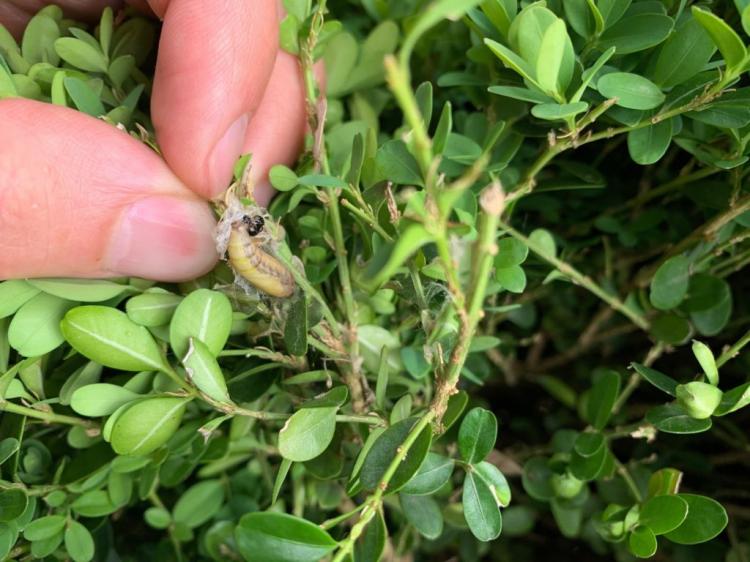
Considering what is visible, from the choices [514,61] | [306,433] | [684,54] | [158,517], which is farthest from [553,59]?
[158,517]

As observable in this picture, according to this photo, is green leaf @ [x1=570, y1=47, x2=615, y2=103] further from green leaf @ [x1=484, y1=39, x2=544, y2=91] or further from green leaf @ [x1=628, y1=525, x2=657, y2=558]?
green leaf @ [x1=628, y1=525, x2=657, y2=558]

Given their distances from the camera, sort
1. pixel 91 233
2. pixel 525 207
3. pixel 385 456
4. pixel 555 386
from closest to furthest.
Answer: pixel 385 456
pixel 91 233
pixel 525 207
pixel 555 386

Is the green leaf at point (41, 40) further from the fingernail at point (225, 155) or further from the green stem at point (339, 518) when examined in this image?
the green stem at point (339, 518)

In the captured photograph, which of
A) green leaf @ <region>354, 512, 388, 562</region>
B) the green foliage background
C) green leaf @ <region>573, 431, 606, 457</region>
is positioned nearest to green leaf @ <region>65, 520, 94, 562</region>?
the green foliage background

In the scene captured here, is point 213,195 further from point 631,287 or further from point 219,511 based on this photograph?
point 631,287

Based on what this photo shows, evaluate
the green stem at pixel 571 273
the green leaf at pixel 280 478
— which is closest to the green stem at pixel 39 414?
the green leaf at pixel 280 478

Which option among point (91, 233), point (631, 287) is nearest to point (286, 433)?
point (91, 233)
